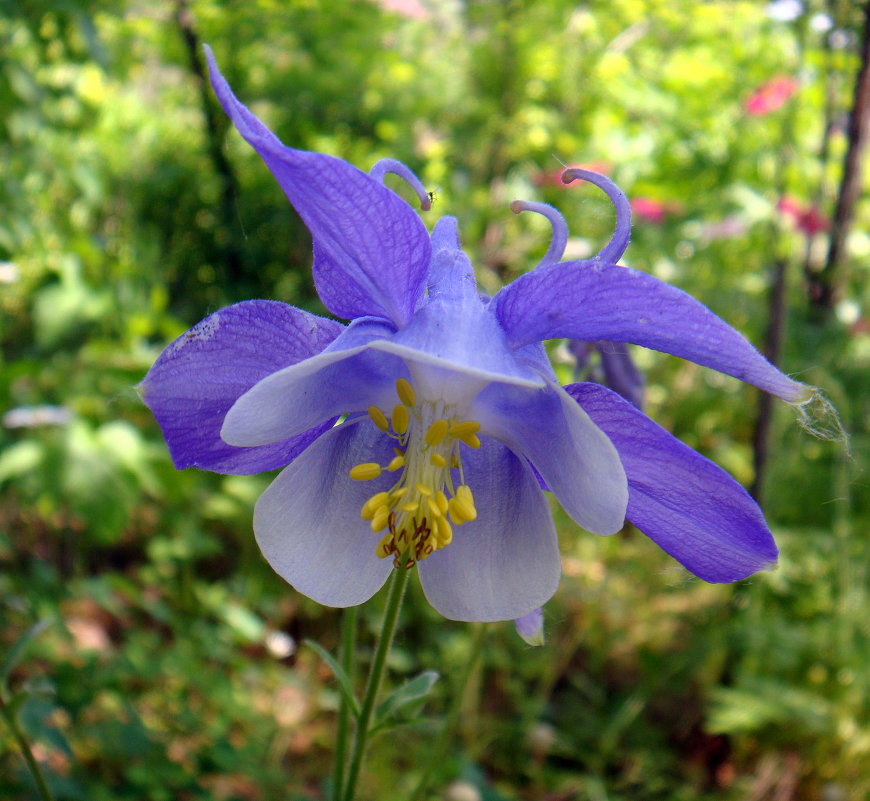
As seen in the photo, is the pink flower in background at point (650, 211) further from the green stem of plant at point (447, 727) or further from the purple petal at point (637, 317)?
the purple petal at point (637, 317)

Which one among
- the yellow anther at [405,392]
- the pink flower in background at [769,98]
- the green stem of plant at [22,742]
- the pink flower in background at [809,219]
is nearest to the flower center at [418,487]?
the yellow anther at [405,392]

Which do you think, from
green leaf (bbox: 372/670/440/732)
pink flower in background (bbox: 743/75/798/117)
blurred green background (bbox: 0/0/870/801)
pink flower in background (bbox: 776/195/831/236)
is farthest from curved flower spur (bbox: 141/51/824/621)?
pink flower in background (bbox: 743/75/798/117)

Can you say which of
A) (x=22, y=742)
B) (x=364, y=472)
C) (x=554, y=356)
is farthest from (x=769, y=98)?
(x=22, y=742)

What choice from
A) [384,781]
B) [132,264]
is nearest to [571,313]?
[384,781]

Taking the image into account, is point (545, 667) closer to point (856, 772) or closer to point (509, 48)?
point (856, 772)

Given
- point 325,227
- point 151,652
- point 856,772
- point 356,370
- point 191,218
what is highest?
point 325,227

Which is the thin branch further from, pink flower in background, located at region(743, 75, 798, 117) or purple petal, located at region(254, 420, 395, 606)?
purple petal, located at region(254, 420, 395, 606)

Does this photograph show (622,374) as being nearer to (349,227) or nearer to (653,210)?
(349,227)
